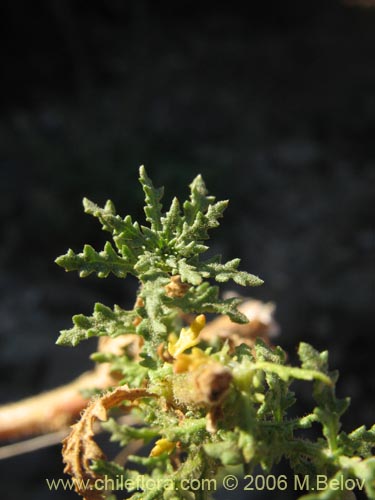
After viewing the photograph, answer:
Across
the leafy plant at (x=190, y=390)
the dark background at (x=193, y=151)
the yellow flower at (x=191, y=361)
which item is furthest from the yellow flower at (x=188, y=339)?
the dark background at (x=193, y=151)

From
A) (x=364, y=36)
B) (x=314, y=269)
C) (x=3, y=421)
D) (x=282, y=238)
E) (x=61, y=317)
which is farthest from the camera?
(x=364, y=36)

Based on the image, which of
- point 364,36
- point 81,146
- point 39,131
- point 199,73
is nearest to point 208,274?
point 81,146

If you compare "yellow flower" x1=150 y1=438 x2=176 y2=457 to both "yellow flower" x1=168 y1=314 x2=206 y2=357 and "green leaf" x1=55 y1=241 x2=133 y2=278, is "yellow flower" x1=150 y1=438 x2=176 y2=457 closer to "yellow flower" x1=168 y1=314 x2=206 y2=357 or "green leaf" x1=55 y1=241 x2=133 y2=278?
"yellow flower" x1=168 y1=314 x2=206 y2=357

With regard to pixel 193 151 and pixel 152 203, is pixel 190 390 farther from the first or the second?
pixel 193 151

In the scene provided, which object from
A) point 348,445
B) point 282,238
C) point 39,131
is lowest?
point 348,445

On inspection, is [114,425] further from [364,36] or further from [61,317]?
[364,36]

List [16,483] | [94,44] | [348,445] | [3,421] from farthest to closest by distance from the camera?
[94,44], [16,483], [3,421], [348,445]
